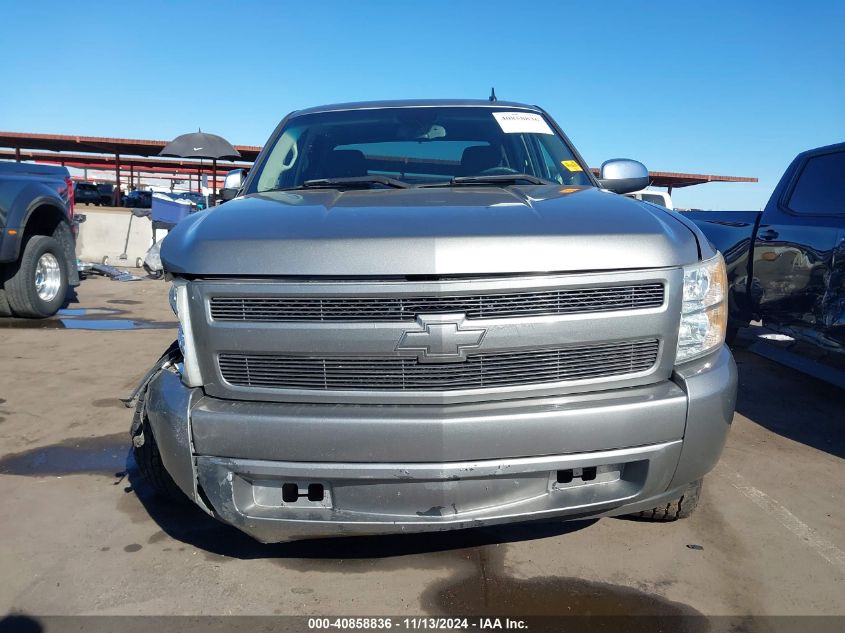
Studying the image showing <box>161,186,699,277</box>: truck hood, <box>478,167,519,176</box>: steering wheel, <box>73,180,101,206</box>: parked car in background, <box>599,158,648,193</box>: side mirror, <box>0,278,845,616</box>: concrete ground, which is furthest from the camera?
<box>73,180,101,206</box>: parked car in background

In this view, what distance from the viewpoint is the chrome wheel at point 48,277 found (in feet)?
27.1

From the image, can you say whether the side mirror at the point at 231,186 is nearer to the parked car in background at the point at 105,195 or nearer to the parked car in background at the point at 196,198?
the parked car in background at the point at 196,198

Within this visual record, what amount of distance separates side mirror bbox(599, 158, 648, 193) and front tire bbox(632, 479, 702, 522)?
5.27 feet

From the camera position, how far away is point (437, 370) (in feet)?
7.11

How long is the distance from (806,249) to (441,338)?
371cm

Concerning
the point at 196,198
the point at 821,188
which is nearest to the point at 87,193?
the point at 196,198

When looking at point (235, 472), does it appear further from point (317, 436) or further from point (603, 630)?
point (603, 630)

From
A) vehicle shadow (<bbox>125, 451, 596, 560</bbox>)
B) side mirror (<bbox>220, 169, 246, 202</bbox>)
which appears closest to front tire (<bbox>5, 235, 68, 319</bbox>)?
side mirror (<bbox>220, 169, 246, 202</bbox>)

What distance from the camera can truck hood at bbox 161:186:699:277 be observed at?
2.12m

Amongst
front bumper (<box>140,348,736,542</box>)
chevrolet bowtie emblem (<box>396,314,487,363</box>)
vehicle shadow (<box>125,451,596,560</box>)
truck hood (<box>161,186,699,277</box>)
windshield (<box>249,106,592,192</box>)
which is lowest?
vehicle shadow (<box>125,451,596,560</box>)

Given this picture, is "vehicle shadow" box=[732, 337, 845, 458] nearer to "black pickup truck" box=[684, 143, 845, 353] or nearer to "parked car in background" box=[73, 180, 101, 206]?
"black pickup truck" box=[684, 143, 845, 353]

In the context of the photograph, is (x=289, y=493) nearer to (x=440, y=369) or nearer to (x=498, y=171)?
(x=440, y=369)

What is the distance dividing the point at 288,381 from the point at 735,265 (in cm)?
458

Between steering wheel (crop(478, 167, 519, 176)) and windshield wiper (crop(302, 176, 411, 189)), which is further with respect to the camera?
steering wheel (crop(478, 167, 519, 176))
